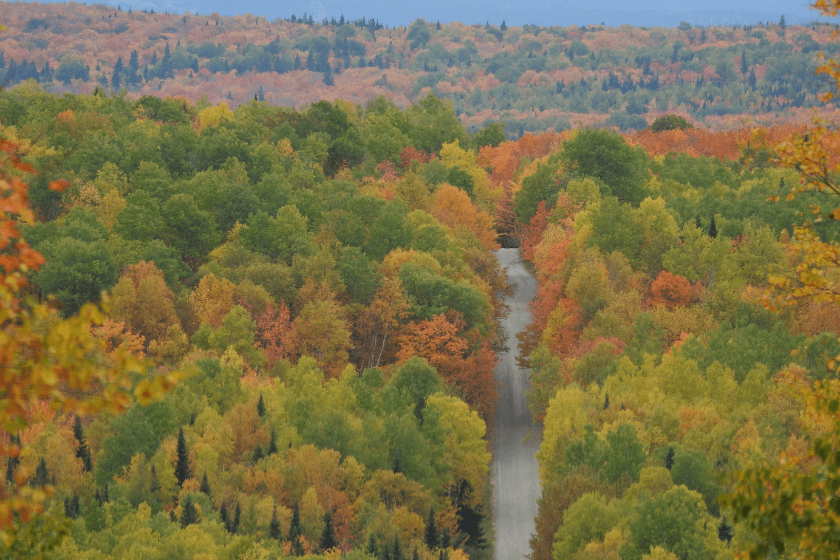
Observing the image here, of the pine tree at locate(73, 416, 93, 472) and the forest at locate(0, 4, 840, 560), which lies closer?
the forest at locate(0, 4, 840, 560)

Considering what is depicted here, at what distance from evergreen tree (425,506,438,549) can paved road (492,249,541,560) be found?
7.00 meters

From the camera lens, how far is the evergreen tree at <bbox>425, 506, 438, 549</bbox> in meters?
58.8

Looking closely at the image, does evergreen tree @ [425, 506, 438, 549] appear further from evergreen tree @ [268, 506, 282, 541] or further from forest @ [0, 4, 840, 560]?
evergreen tree @ [268, 506, 282, 541]

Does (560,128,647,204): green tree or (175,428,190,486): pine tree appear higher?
(560,128,647,204): green tree

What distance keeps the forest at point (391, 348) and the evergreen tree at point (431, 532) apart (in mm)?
359

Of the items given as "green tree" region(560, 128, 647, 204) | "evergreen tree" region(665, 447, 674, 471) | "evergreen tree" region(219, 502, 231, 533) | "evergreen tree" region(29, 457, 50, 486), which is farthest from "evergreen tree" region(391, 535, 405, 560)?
"green tree" region(560, 128, 647, 204)

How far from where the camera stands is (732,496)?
12.1 m

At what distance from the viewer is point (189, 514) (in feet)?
179

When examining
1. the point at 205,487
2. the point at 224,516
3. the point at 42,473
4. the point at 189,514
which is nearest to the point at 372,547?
the point at 224,516

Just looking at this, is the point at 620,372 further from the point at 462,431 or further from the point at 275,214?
the point at 275,214

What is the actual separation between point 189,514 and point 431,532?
48.0 ft

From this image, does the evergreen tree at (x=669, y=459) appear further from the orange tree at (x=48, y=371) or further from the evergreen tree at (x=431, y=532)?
the orange tree at (x=48, y=371)

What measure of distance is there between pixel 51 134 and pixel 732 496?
124m

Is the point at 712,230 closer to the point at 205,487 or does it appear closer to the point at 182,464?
the point at 182,464
